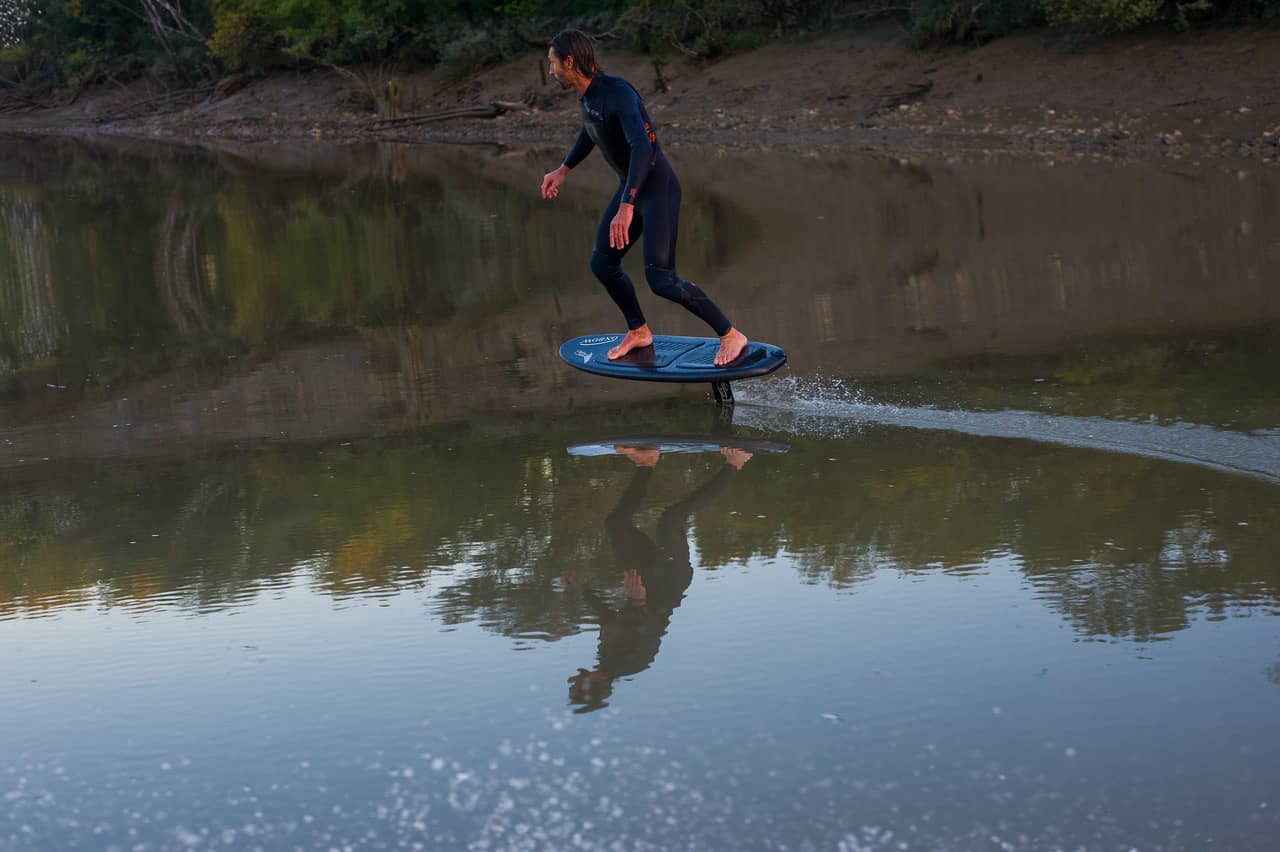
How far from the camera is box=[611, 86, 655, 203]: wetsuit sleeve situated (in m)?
7.52

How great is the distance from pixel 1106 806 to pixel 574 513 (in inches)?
121

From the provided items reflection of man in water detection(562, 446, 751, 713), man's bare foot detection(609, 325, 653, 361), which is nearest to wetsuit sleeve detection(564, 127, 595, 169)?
man's bare foot detection(609, 325, 653, 361)

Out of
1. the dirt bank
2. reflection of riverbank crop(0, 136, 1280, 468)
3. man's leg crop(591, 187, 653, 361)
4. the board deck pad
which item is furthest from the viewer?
the dirt bank

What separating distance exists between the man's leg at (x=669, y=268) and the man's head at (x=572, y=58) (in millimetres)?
679

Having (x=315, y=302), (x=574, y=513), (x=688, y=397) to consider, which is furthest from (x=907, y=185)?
(x=574, y=513)

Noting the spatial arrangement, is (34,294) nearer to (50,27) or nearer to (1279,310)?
(1279,310)

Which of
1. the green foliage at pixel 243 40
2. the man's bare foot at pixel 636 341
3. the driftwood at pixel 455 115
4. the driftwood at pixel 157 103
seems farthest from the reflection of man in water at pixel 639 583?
the driftwood at pixel 157 103

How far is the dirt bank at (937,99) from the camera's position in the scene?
23891 mm

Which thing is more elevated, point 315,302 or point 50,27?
point 50,27

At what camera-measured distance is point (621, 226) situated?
24.6 ft

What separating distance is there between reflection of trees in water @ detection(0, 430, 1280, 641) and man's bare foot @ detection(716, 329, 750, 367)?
712 millimetres

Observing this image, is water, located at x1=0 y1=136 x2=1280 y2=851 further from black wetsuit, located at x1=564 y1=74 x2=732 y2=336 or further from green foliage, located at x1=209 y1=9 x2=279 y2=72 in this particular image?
green foliage, located at x1=209 y1=9 x2=279 y2=72

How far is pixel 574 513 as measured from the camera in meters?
6.35

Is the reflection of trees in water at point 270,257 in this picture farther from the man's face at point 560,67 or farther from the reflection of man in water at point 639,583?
the reflection of man in water at point 639,583
